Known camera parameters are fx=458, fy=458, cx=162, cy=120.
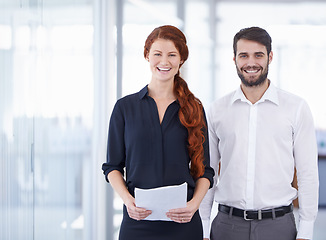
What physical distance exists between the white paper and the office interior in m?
0.75

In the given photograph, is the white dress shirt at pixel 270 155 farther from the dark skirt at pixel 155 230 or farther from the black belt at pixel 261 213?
the dark skirt at pixel 155 230

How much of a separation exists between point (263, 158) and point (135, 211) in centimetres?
66

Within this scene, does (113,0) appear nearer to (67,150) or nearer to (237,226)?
(67,150)

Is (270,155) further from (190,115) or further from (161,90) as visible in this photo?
(161,90)

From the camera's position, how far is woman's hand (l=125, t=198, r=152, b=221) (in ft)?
5.72

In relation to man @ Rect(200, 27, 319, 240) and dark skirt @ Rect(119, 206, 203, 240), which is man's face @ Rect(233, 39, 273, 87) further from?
dark skirt @ Rect(119, 206, 203, 240)

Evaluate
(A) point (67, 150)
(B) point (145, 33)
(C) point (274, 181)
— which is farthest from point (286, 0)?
(C) point (274, 181)

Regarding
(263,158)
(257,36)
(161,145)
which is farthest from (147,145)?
(257,36)

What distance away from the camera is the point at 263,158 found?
2053 mm

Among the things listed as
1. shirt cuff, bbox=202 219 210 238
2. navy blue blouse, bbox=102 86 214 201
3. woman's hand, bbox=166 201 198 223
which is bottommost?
shirt cuff, bbox=202 219 210 238

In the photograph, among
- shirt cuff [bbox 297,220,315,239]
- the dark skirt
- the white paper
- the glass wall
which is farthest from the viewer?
the glass wall

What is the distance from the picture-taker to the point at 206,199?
2193 millimetres

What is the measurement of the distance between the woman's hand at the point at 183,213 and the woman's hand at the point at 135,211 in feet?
0.28

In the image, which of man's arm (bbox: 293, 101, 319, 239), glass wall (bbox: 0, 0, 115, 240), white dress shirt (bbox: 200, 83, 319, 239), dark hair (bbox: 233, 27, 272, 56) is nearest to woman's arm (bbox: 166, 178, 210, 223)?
white dress shirt (bbox: 200, 83, 319, 239)
